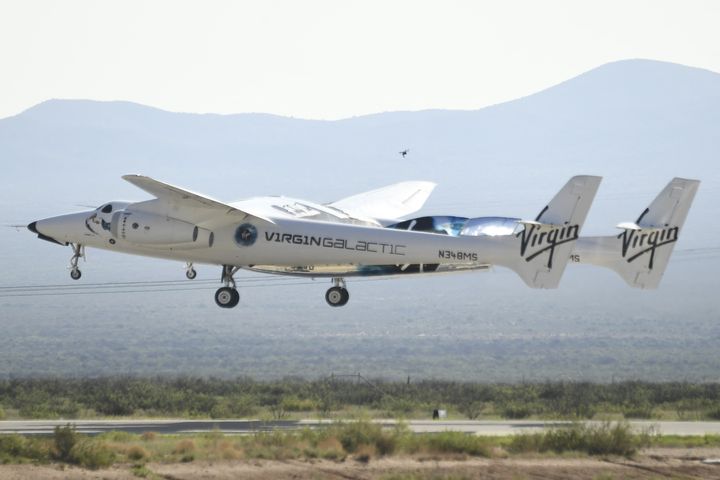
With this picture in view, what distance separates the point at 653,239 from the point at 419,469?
1704cm

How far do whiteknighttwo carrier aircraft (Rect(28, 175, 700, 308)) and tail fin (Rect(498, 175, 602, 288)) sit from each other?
31mm

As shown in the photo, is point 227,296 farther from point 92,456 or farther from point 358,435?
point 92,456

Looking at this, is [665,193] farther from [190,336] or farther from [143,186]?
[190,336]

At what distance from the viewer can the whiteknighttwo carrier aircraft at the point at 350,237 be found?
143 ft

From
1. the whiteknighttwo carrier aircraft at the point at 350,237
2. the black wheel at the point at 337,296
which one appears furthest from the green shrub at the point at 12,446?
the black wheel at the point at 337,296

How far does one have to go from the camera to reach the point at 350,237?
44875mm

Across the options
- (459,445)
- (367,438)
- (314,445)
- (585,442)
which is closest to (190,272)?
(314,445)

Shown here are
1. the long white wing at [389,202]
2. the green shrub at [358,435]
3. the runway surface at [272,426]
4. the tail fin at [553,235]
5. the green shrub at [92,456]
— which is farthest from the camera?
the long white wing at [389,202]

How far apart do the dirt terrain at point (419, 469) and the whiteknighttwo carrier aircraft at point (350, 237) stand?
847 centimetres

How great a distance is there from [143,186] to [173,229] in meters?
2.19

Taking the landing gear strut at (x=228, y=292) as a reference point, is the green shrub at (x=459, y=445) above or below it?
below

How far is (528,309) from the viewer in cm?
17350

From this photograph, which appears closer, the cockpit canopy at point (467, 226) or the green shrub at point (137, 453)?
the green shrub at point (137, 453)

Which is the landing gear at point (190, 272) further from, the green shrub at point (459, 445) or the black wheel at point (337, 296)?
the green shrub at point (459, 445)
